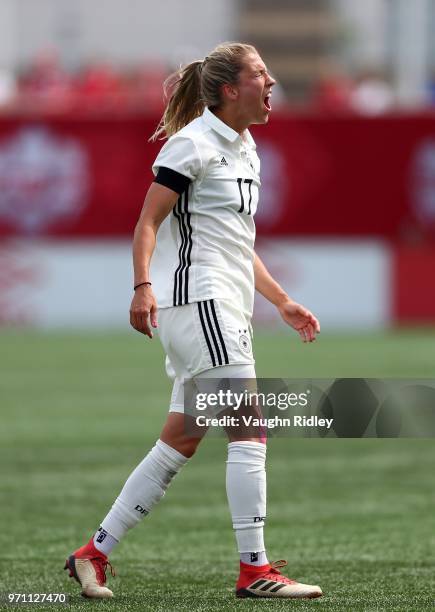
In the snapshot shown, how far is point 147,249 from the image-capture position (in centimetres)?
501

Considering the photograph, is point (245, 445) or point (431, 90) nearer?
point (245, 445)

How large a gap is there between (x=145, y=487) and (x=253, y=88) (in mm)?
1372

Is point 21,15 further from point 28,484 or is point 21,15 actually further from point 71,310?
point 28,484

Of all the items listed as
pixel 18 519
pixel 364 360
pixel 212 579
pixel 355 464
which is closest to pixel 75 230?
pixel 364 360

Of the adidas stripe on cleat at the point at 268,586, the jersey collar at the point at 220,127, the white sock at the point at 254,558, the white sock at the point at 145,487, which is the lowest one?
the adidas stripe on cleat at the point at 268,586

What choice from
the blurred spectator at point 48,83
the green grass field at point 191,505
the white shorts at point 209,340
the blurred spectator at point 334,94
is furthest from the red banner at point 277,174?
the white shorts at point 209,340

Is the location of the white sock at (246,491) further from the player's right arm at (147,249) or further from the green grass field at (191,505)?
the player's right arm at (147,249)

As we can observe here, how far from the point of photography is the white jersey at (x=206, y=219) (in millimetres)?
5102

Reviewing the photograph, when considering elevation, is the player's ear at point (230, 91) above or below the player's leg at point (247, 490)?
above

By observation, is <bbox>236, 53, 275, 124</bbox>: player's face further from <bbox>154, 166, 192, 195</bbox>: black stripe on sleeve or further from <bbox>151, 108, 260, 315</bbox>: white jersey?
<bbox>154, 166, 192, 195</bbox>: black stripe on sleeve

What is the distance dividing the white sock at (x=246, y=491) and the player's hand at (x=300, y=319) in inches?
20.4

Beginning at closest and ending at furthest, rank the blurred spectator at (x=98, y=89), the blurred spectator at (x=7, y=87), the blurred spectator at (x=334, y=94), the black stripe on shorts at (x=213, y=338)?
1. the black stripe on shorts at (x=213, y=338)
2. the blurred spectator at (x=7, y=87)
3. the blurred spectator at (x=98, y=89)
4. the blurred spectator at (x=334, y=94)

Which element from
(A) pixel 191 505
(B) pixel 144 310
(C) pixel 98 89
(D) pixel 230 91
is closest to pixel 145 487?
(B) pixel 144 310

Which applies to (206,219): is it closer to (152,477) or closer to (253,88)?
(253,88)
